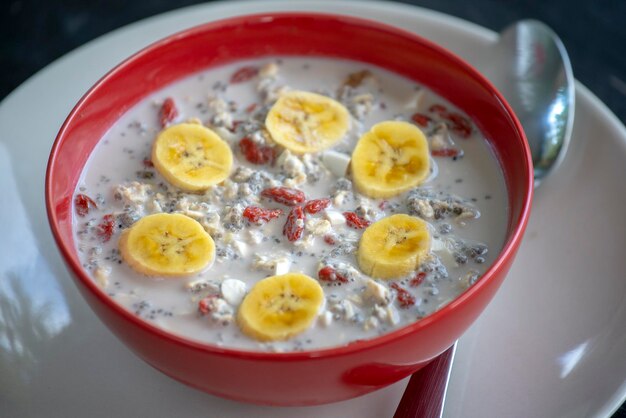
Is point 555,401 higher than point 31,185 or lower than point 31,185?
lower

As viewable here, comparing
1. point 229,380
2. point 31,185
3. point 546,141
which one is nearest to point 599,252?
point 546,141

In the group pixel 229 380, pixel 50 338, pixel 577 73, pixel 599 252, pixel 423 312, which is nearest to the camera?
pixel 229 380

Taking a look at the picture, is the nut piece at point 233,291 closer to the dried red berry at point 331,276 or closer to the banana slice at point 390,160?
the dried red berry at point 331,276

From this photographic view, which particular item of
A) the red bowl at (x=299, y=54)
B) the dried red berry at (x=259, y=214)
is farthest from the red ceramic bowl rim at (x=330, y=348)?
the dried red berry at (x=259, y=214)

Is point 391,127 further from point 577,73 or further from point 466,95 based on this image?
point 577,73

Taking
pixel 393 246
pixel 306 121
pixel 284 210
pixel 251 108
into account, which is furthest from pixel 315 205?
pixel 251 108

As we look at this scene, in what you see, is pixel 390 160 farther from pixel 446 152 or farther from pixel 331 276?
pixel 331 276
